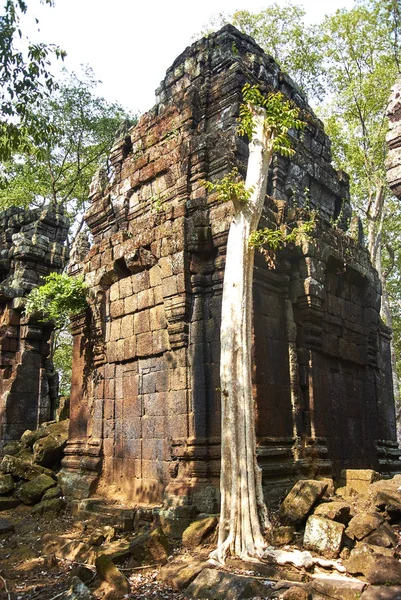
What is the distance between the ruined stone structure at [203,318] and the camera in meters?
6.94

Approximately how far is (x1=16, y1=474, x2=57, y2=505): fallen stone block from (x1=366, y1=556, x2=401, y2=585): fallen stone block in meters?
Answer: 5.91

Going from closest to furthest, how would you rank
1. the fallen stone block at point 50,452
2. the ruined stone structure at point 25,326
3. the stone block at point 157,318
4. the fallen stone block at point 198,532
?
1. the fallen stone block at point 198,532
2. the stone block at point 157,318
3. the fallen stone block at point 50,452
4. the ruined stone structure at point 25,326

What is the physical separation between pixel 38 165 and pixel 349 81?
42.7ft

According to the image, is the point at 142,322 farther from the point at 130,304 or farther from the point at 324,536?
the point at 324,536

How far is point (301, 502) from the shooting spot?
563 centimetres

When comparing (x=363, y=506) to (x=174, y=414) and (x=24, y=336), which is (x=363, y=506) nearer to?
(x=174, y=414)

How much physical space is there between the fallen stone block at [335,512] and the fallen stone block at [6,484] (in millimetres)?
5677

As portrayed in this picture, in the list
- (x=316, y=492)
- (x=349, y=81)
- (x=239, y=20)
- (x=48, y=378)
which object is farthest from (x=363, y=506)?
(x=239, y=20)

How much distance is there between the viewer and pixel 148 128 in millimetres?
9422

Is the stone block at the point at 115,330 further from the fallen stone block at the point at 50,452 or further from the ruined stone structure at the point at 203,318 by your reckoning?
the fallen stone block at the point at 50,452

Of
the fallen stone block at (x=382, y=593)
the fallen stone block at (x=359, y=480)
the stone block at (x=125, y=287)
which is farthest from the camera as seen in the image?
the stone block at (x=125, y=287)

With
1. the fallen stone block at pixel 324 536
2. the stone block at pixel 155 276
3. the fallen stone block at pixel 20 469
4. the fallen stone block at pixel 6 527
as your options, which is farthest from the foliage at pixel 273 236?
the fallen stone block at pixel 20 469

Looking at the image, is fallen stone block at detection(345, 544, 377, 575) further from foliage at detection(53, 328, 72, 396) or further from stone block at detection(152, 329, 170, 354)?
foliage at detection(53, 328, 72, 396)

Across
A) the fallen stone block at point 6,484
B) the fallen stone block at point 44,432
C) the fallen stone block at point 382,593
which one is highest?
the fallen stone block at point 44,432
